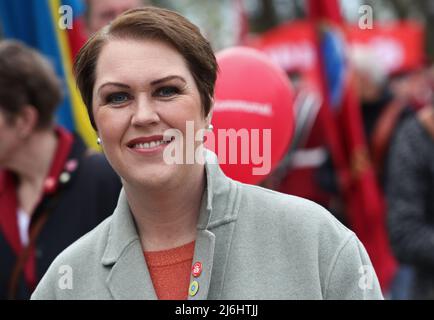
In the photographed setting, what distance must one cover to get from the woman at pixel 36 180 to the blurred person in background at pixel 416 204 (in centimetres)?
182

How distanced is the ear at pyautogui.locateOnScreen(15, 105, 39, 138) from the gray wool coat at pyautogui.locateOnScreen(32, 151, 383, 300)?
1.73 metres

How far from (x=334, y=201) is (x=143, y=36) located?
444 centimetres

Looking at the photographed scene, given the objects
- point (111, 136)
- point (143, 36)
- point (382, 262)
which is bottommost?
point (382, 262)

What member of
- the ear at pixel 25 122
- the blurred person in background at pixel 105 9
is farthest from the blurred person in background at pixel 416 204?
the ear at pixel 25 122

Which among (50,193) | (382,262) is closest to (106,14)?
(50,193)

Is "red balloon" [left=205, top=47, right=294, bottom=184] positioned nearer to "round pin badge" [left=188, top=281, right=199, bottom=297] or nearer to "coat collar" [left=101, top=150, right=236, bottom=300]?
"coat collar" [left=101, top=150, right=236, bottom=300]

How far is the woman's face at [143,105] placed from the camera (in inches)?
95.8

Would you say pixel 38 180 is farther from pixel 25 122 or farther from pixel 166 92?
pixel 166 92

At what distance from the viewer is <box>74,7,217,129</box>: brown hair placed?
2.46 metres

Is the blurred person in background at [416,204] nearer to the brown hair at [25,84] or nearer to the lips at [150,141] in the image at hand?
the brown hair at [25,84]

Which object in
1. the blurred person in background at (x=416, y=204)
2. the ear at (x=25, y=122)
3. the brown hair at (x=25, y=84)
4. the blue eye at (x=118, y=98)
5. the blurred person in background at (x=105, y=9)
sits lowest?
the blurred person in background at (x=416, y=204)

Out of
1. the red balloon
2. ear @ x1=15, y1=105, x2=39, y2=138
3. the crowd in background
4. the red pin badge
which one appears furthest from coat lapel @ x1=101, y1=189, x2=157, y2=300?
ear @ x1=15, y1=105, x2=39, y2=138

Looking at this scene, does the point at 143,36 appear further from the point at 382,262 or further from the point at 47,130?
the point at 382,262

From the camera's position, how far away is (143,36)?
97.3 inches
